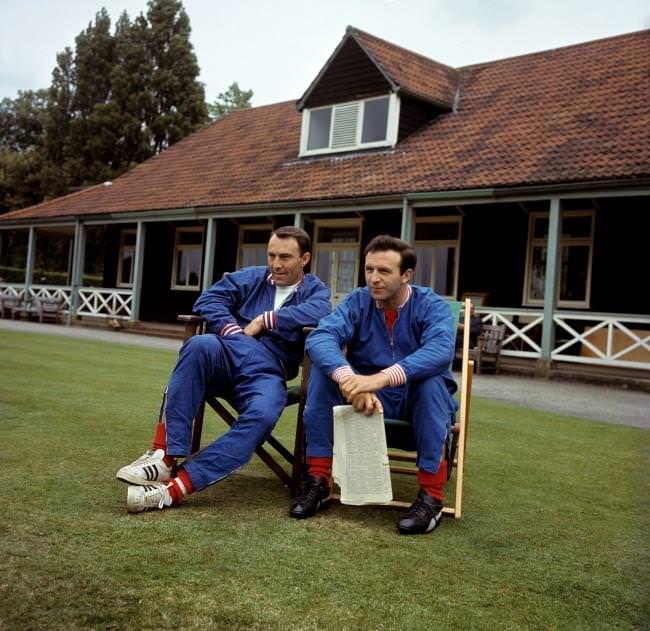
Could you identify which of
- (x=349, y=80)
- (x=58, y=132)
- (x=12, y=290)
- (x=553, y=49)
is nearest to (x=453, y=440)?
(x=349, y=80)

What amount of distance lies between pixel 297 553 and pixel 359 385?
758mm

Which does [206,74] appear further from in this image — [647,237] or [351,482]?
[351,482]

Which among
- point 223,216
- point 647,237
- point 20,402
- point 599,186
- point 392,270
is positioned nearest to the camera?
point 392,270

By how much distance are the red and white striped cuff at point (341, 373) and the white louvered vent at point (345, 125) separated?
13.6m

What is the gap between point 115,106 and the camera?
3531 centimetres

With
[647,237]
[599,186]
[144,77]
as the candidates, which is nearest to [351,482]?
[599,186]

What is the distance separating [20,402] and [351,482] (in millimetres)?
3290

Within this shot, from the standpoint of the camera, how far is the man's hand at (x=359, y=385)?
10.0 feet

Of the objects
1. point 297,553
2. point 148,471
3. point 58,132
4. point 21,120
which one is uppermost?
point 21,120

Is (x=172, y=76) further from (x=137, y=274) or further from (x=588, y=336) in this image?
(x=588, y=336)

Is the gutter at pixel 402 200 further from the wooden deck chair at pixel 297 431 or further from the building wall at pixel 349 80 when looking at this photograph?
the wooden deck chair at pixel 297 431

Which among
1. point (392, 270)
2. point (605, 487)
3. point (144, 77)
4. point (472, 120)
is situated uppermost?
point (144, 77)

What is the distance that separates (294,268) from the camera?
391cm

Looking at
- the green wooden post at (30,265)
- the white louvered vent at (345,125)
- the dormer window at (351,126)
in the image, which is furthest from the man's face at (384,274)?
the green wooden post at (30,265)
